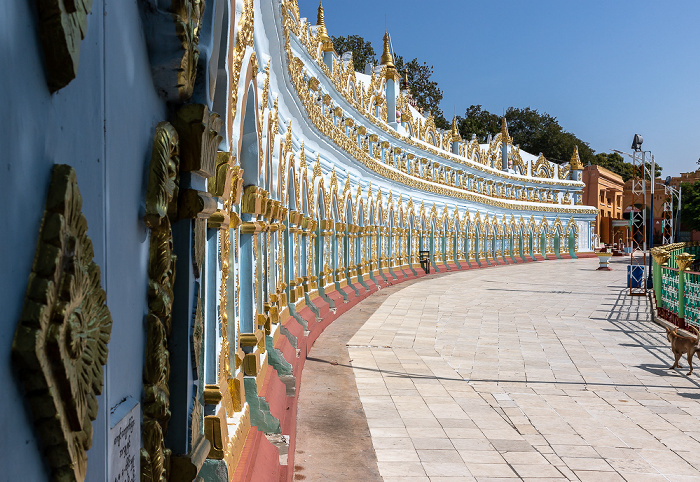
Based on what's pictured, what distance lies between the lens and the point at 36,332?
42.7 inches

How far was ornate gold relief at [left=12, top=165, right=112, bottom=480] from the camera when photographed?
1.10 meters

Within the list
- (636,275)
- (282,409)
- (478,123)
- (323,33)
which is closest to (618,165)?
(478,123)

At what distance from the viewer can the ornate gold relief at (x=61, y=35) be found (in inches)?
43.9

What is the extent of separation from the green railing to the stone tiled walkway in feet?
1.86

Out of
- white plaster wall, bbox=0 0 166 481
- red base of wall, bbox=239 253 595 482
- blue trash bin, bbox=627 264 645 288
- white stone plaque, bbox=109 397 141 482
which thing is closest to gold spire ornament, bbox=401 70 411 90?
blue trash bin, bbox=627 264 645 288

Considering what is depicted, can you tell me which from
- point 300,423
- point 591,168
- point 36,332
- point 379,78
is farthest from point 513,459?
point 591,168

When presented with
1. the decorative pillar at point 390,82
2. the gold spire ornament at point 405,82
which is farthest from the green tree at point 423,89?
the decorative pillar at point 390,82

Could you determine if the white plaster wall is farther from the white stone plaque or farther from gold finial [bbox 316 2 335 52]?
gold finial [bbox 316 2 335 52]

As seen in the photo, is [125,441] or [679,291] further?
[679,291]

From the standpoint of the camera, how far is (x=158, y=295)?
202cm

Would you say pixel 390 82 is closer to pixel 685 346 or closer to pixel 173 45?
pixel 685 346

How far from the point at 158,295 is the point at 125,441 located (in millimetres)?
457

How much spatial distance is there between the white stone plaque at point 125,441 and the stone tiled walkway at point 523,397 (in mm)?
3415

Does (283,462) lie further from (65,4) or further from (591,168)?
(591,168)
